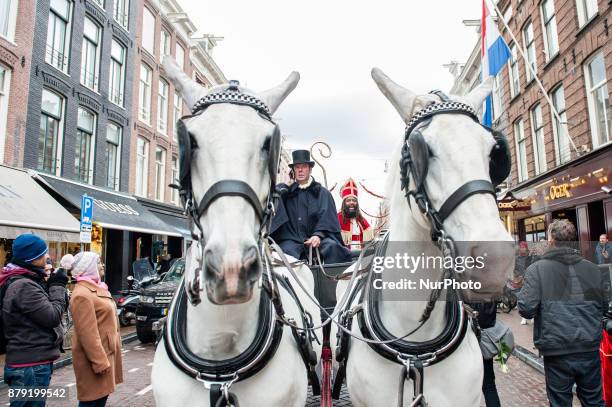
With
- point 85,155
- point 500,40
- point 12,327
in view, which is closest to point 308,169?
point 12,327

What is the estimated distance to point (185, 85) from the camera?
2104 millimetres

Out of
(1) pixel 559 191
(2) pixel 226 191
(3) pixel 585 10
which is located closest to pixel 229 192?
(2) pixel 226 191

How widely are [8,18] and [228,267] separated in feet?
47.8

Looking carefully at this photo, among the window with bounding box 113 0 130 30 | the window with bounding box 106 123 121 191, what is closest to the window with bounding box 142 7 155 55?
the window with bounding box 113 0 130 30

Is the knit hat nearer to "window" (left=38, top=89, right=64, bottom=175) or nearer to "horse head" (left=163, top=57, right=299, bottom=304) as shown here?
"horse head" (left=163, top=57, right=299, bottom=304)

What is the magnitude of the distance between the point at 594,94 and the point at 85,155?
1727 centimetres

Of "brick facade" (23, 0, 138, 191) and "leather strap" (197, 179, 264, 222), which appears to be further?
"brick facade" (23, 0, 138, 191)

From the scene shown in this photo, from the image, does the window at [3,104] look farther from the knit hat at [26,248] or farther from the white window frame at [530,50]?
the white window frame at [530,50]

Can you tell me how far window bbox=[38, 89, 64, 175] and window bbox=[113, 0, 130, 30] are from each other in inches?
224

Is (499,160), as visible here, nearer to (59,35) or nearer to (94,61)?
(59,35)

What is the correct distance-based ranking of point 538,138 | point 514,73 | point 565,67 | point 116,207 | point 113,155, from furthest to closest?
point 514,73 → point 113,155 → point 538,138 → point 116,207 → point 565,67

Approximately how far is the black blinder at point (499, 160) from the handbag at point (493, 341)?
2768 millimetres

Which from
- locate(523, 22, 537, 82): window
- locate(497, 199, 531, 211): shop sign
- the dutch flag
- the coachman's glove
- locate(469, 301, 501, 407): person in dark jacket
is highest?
locate(523, 22, 537, 82): window

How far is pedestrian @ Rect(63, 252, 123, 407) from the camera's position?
12.9 feet
